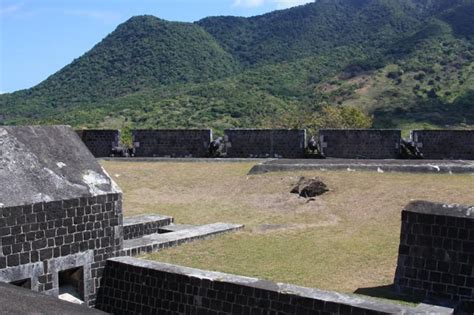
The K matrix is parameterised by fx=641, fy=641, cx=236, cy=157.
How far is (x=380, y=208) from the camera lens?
39.2 ft

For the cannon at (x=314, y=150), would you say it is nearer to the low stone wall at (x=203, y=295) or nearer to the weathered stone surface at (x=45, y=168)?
the weathered stone surface at (x=45, y=168)

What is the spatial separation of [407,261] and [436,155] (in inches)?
476

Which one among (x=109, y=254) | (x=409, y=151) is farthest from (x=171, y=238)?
(x=409, y=151)

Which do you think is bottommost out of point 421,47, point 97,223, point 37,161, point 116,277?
point 116,277

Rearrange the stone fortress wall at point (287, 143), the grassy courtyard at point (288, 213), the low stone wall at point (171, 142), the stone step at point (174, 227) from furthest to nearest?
the low stone wall at point (171, 142)
the stone fortress wall at point (287, 143)
the stone step at point (174, 227)
the grassy courtyard at point (288, 213)

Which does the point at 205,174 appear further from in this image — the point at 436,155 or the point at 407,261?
the point at 407,261

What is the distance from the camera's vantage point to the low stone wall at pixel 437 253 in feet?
23.4

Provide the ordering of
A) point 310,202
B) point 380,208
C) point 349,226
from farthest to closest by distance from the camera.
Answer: point 310,202 < point 380,208 < point 349,226

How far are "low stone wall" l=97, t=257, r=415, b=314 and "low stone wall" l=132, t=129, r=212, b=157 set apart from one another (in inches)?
485

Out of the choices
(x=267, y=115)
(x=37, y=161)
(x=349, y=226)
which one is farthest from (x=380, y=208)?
(x=267, y=115)

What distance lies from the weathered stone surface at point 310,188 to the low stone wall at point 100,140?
928 cm

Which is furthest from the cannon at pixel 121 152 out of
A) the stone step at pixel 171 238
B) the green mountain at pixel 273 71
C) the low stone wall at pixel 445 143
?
the green mountain at pixel 273 71

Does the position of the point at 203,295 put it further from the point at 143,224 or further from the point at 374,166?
the point at 374,166

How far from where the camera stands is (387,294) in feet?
24.0
